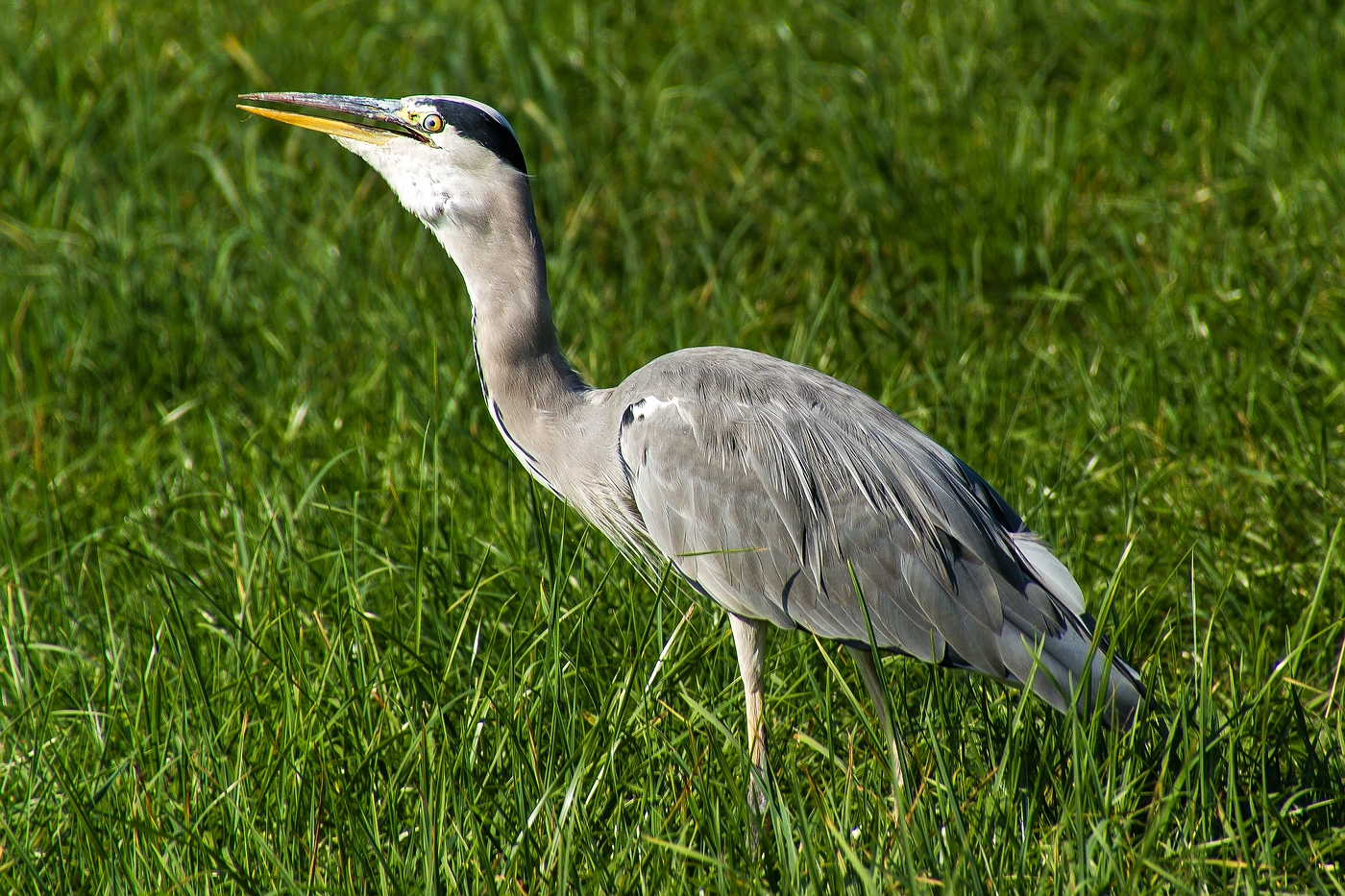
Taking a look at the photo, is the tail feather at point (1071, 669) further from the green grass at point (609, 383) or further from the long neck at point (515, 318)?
the long neck at point (515, 318)

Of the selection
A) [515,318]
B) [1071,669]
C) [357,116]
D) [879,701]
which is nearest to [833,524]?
[879,701]

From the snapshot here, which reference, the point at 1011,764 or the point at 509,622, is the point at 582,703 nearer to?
the point at 509,622

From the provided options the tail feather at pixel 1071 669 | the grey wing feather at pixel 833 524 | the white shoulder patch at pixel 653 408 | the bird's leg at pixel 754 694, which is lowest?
the bird's leg at pixel 754 694

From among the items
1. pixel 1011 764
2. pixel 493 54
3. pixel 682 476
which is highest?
pixel 493 54

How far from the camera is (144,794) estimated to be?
105 inches

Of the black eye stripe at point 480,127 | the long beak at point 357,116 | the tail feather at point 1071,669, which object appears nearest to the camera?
the tail feather at point 1071,669

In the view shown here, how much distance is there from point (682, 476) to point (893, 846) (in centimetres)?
101

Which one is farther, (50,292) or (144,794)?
(50,292)

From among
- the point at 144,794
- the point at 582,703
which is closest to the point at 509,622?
the point at 582,703

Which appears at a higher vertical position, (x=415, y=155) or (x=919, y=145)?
(x=415, y=155)

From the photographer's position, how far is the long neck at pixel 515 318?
334cm

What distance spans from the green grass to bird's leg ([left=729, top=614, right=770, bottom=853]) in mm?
66

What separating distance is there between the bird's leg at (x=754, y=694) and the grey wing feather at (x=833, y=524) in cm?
6

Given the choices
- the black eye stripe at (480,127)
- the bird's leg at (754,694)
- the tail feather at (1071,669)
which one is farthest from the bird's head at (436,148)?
the tail feather at (1071,669)
